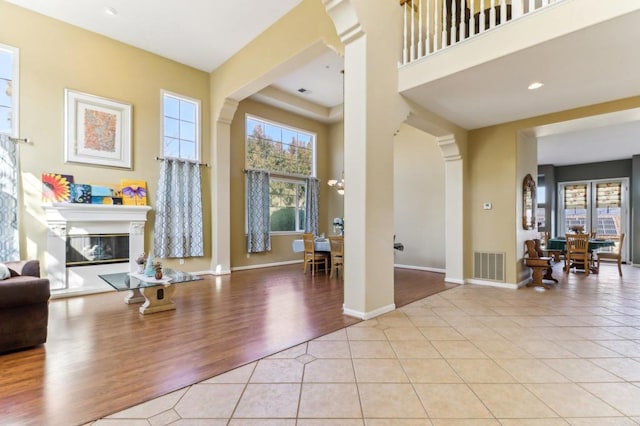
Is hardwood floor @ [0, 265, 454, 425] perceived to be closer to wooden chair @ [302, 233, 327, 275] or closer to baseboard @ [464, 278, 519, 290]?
baseboard @ [464, 278, 519, 290]

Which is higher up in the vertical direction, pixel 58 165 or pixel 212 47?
pixel 212 47

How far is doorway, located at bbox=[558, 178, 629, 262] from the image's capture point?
29.6 ft

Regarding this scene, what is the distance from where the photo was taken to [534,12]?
297cm

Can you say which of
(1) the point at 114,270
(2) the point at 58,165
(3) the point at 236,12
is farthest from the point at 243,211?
(3) the point at 236,12

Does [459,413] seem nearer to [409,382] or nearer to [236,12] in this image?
[409,382]

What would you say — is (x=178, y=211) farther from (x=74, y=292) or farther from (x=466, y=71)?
(x=466, y=71)

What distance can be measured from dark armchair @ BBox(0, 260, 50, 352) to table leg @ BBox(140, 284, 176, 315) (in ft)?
Result: 3.23

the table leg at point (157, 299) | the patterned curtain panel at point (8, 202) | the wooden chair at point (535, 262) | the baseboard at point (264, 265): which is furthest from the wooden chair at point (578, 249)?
the patterned curtain panel at point (8, 202)

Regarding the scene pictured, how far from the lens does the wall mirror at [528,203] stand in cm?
539

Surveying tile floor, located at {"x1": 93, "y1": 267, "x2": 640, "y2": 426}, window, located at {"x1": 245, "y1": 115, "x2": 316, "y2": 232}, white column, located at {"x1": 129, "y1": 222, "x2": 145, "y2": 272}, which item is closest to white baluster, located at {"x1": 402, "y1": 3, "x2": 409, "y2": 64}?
tile floor, located at {"x1": 93, "y1": 267, "x2": 640, "y2": 426}

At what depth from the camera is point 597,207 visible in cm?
955

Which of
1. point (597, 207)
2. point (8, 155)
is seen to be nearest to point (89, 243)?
point (8, 155)

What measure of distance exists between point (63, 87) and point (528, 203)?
816 cm

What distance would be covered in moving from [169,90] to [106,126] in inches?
55.1
